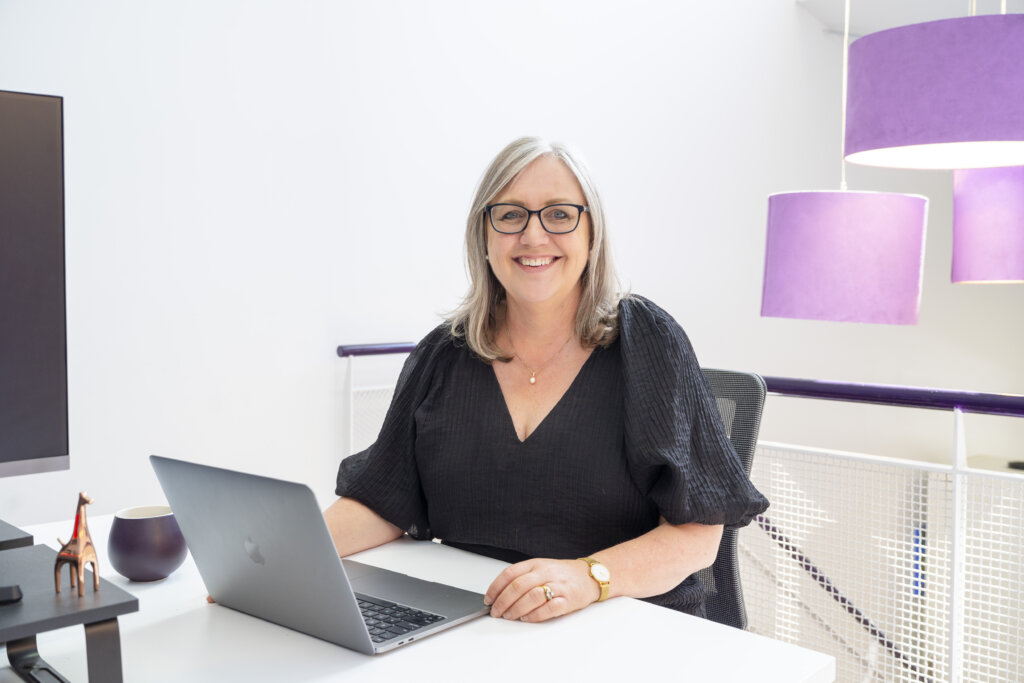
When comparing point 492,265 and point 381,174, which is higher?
point 381,174

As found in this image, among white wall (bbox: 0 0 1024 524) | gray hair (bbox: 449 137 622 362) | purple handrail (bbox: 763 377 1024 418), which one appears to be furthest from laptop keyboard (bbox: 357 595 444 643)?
white wall (bbox: 0 0 1024 524)

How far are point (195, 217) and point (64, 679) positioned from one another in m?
2.40

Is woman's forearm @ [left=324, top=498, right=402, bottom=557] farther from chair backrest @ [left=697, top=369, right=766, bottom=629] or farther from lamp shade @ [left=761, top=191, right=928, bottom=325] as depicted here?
lamp shade @ [left=761, top=191, right=928, bottom=325]

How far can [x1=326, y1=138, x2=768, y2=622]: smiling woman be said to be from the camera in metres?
1.33

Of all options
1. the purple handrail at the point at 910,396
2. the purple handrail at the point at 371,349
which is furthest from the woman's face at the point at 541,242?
the purple handrail at the point at 371,349

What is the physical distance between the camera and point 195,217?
309cm

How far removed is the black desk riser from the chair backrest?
0.96 metres

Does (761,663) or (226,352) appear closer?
(761,663)

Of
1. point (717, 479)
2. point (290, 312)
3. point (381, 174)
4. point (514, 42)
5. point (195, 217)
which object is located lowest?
point (717, 479)

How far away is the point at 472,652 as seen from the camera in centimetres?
96

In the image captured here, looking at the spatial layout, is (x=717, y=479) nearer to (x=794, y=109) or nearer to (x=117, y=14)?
(x=117, y=14)

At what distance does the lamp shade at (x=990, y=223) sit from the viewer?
110 inches

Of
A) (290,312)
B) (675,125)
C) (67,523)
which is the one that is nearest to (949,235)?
(675,125)

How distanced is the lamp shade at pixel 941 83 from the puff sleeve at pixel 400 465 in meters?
1.12
